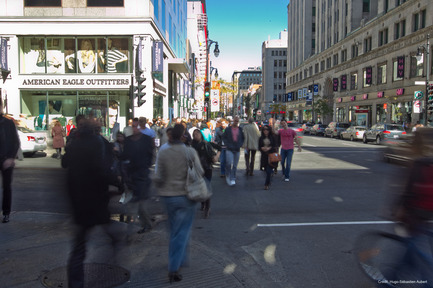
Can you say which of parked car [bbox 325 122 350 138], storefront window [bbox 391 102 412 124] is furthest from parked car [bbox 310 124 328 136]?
storefront window [bbox 391 102 412 124]

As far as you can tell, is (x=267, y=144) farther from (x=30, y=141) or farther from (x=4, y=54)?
(x=4, y=54)

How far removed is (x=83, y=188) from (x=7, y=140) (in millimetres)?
2896

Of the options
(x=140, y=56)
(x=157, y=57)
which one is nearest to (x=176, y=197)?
(x=140, y=56)

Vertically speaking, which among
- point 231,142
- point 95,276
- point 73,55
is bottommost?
point 95,276

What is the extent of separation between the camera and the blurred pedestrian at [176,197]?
422 cm

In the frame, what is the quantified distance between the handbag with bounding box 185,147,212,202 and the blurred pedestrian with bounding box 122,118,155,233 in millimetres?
2016

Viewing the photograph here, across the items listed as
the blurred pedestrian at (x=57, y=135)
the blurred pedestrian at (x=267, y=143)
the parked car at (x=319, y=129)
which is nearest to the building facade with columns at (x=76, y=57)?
the blurred pedestrian at (x=57, y=135)

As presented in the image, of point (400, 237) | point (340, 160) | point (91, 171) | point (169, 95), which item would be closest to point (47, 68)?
point (169, 95)

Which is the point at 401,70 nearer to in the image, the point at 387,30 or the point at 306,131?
the point at 387,30

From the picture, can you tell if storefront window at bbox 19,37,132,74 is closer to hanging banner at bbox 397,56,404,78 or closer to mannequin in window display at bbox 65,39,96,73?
mannequin in window display at bbox 65,39,96,73

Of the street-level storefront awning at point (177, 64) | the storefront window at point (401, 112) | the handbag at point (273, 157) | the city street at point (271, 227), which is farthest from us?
the storefront window at point (401, 112)

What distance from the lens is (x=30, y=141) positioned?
1616cm

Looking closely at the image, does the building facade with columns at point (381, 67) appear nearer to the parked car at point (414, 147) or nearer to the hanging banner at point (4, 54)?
the parked car at point (414, 147)

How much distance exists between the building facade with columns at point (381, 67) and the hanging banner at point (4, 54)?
2721 cm
